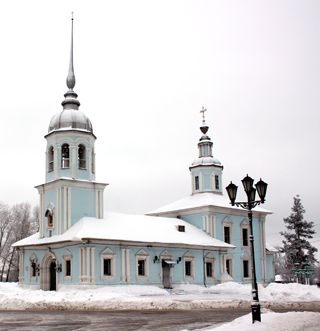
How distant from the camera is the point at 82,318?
616 inches

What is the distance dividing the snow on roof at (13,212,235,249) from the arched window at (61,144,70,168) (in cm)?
375

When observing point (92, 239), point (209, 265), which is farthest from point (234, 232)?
point (92, 239)

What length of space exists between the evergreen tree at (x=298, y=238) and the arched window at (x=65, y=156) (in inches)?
1059

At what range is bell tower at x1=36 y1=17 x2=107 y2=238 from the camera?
2989 centimetres

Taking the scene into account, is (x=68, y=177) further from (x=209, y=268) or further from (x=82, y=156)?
(x=209, y=268)

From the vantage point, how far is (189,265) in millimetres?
32875

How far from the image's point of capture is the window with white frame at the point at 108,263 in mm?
28172

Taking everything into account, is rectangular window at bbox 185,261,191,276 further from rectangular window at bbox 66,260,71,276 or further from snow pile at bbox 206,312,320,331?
snow pile at bbox 206,312,320,331

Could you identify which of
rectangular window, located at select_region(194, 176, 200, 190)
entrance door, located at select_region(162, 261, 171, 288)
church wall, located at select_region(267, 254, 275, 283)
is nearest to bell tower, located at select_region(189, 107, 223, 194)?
rectangular window, located at select_region(194, 176, 200, 190)

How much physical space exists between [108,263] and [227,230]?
39.7 feet

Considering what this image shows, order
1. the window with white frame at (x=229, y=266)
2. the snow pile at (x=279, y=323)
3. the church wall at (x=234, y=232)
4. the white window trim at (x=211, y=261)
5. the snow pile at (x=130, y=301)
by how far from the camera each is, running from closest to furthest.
A: the snow pile at (x=279, y=323), the snow pile at (x=130, y=301), the white window trim at (x=211, y=261), the window with white frame at (x=229, y=266), the church wall at (x=234, y=232)

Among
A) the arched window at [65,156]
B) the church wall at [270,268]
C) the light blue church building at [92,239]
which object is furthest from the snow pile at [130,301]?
the church wall at [270,268]

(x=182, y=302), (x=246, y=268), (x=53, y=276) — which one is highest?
(x=53, y=276)

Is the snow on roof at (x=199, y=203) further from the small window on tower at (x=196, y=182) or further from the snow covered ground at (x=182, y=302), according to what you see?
the snow covered ground at (x=182, y=302)
